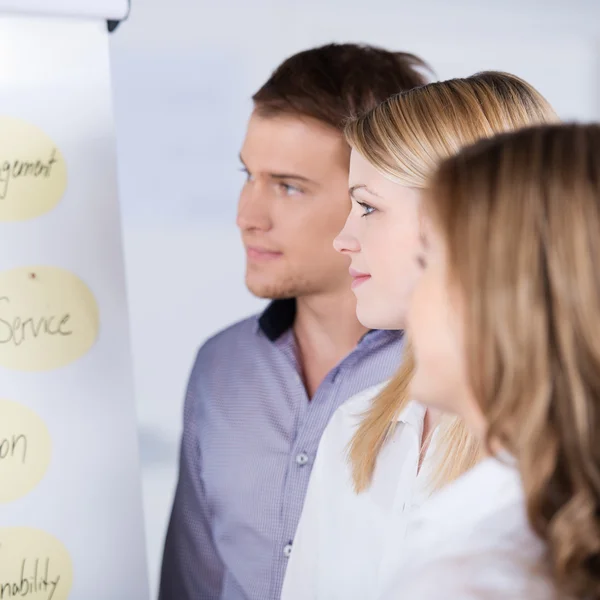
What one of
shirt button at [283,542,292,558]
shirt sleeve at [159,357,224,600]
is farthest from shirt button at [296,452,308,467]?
shirt sleeve at [159,357,224,600]

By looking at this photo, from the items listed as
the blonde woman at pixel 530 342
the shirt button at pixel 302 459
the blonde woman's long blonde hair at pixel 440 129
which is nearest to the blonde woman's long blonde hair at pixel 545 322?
the blonde woman at pixel 530 342

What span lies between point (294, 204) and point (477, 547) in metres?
0.97

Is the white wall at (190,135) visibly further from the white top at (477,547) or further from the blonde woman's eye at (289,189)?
A: the white top at (477,547)

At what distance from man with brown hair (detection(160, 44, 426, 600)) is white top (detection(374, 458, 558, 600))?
691mm

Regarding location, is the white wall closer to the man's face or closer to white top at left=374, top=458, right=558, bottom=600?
the man's face

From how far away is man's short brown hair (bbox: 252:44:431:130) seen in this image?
63.7 inches

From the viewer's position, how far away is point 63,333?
145cm

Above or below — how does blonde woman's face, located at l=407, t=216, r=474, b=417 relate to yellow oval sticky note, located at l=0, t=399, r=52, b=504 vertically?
above

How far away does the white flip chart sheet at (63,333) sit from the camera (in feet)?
4.62

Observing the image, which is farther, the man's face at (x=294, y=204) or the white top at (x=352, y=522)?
the man's face at (x=294, y=204)

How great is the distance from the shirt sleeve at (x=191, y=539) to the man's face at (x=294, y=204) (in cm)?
32

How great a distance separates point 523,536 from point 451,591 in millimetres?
90

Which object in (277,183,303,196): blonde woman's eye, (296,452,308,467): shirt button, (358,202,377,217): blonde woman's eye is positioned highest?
(277,183,303,196): blonde woman's eye

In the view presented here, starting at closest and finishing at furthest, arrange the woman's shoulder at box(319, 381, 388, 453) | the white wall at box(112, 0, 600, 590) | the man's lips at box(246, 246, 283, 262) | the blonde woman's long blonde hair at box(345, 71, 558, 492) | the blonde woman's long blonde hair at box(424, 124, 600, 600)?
the blonde woman's long blonde hair at box(424, 124, 600, 600)
the blonde woman's long blonde hair at box(345, 71, 558, 492)
the woman's shoulder at box(319, 381, 388, 453)
the man's lips at box(246, 246, 283, 262)
the white wall at box(112, 0, 600, 590)
